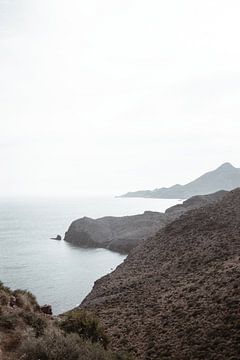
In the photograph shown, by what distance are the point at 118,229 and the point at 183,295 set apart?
318 feet

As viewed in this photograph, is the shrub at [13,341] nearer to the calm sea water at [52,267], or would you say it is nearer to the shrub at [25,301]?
the shrub at [25,301]

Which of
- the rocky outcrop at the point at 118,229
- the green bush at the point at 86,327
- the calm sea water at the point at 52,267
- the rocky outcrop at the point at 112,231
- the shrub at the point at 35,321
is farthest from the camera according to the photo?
the rocky outcrop at the point at 112,231

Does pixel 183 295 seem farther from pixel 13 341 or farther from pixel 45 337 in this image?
pixel 13 341

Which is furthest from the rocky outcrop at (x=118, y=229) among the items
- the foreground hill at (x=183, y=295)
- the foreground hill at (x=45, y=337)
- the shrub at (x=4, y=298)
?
the foreground hill at (x=45, y=337)

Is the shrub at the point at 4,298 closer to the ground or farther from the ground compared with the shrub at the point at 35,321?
farther from the ground

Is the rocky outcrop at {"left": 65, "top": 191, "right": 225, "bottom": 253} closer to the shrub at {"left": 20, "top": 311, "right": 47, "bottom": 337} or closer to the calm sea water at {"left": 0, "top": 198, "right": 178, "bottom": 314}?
the calm sea water at {"left": 0, "top": 198, "right": 178, "bottom": 314}

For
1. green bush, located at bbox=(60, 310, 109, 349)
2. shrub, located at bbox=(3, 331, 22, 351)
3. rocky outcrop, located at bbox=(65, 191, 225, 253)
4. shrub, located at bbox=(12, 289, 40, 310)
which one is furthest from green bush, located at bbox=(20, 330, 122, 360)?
rocky outcrop, located at bbox=(65, 191, 225, 253)

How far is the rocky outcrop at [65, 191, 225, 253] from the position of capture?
4225 inches

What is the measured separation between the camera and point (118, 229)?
415 ft

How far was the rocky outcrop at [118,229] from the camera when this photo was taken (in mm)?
107312

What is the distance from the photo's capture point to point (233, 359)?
695 inches

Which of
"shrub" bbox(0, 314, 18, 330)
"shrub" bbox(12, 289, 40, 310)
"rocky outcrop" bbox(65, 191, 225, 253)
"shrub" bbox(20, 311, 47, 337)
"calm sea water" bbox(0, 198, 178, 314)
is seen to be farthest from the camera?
"rocky outcrop" bbox(65, 191, 225, 253)

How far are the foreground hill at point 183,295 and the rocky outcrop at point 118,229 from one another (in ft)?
163

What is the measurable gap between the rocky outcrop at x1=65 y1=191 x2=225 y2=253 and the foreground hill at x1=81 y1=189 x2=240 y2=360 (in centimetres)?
4971
